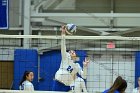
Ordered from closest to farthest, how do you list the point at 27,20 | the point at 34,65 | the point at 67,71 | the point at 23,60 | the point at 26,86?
1. the point at 67,71
2. the point at 26,86
3. the point at 34,65
4. the point at 23,60
5. the point at 27,20

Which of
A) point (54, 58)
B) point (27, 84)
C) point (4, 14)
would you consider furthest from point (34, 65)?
point (27, 84)

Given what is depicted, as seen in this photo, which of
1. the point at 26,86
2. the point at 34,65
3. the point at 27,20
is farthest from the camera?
the point at 27,20

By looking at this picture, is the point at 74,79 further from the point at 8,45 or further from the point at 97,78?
the point at 8,45

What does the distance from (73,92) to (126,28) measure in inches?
168

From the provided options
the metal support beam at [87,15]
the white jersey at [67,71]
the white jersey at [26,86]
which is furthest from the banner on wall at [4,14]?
the white jersey at [67,71]

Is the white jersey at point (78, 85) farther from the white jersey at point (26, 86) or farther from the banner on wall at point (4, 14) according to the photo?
the banner on wall at point (4, 14)

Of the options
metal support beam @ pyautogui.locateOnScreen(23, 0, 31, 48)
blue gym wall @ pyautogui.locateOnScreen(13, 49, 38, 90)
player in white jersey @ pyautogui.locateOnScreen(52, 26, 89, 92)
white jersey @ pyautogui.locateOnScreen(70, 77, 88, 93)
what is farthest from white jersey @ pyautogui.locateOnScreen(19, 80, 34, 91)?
metal support beam @ pyautogui.locateOnScreen(23, 0, 31, 48)

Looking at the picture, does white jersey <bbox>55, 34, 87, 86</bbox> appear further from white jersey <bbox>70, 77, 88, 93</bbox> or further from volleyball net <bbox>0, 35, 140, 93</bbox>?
volleyball net <bbox>0, 35, 140, 93</bbox>

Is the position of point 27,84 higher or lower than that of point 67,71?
lower

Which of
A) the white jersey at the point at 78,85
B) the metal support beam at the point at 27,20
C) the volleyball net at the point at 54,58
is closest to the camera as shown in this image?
the white jersey at the point at 78,85

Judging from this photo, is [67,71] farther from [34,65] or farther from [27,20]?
[27,20]

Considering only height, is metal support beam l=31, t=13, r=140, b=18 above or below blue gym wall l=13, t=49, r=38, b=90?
above

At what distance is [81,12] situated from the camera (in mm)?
10320

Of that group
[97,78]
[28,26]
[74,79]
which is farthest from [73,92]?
[28,26]
